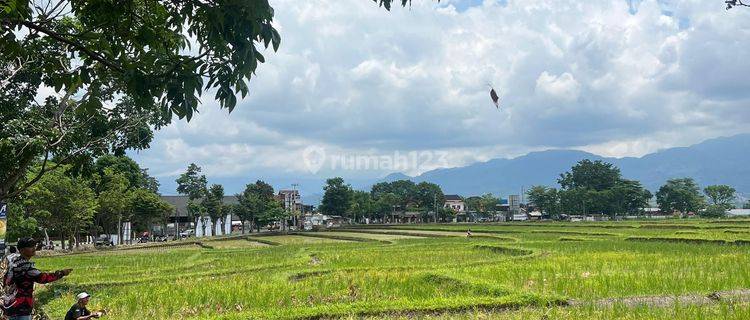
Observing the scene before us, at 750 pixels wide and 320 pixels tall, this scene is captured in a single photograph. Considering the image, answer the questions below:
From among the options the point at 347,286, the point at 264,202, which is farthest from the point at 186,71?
the point at 264,202

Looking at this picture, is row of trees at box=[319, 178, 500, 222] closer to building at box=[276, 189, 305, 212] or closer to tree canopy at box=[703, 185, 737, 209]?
building at box=[276, 189, 305, 212]

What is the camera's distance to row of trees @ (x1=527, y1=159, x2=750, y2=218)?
96375mm

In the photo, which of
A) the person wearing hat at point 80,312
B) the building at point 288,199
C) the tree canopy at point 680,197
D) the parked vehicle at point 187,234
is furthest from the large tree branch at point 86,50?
the tree canopy at point 680,197

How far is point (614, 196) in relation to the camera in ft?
315

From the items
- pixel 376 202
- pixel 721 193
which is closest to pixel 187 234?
pixel 376 202

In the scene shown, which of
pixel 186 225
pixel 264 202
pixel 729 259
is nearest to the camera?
pixel 729 259

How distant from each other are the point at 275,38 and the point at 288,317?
268 inches

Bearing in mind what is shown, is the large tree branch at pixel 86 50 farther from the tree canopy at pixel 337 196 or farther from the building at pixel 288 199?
the building at pixel 288 199

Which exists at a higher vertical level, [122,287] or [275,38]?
[275,38]

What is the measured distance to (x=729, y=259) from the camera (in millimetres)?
18016

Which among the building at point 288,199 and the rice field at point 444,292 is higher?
the building at point 288,199

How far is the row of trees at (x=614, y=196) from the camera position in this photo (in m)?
96.4

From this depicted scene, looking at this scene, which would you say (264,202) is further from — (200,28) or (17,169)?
(200,28)

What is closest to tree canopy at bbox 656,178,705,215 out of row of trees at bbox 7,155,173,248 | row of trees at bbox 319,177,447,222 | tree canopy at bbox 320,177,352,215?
row of trees at bbox 319,177,447,222
